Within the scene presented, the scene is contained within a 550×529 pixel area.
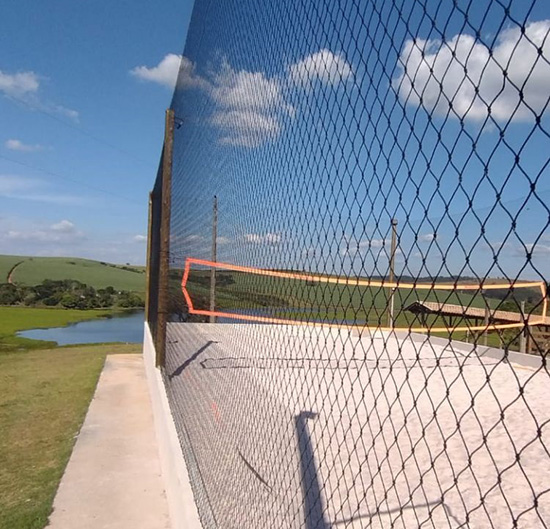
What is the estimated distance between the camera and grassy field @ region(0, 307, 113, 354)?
17.0 metres

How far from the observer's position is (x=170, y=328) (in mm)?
6254

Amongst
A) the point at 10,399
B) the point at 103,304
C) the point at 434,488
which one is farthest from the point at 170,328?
the point at 103,304

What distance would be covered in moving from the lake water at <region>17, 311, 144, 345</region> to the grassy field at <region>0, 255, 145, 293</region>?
9.47 meters

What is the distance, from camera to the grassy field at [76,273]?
39812 millimetres

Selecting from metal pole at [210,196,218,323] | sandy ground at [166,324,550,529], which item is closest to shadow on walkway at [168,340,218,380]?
sandy ground at [166,324,550,529]

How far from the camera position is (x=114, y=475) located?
12.4 ft

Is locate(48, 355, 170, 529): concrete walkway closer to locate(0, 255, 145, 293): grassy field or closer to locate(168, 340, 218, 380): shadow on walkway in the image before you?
locate(168, 340, 218, 380): shadow on walkway

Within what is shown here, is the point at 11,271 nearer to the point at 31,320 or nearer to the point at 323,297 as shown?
the point at 31,320

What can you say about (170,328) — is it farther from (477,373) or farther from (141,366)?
(477,373)

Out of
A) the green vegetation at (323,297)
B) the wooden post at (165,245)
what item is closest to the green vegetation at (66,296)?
the wooden post at (165,245)

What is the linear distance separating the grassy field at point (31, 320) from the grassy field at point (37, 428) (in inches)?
325

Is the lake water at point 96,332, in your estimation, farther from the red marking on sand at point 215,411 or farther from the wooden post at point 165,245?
the red marking on sand at point 215,411

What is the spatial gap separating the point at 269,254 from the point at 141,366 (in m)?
6.88

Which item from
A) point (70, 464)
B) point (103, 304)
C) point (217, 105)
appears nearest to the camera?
point (217, 105)
